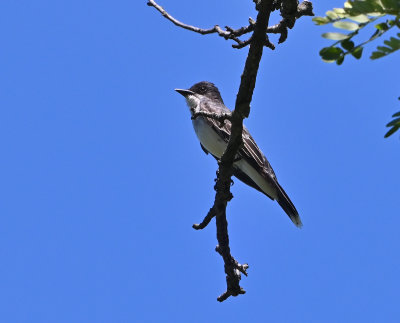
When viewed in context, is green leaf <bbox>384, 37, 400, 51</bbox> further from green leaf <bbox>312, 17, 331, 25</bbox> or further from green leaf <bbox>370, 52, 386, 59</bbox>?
green leaf <bbox>312, 17, 331, 25</bbox>

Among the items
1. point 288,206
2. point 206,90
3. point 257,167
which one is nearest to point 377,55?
point 288,206

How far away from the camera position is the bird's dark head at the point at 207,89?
11.7 m

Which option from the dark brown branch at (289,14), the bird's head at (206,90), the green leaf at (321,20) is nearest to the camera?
the green leaf at (321,20)

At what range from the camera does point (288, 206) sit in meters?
9.27

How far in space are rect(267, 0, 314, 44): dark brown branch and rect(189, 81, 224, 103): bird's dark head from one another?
657 centimetres

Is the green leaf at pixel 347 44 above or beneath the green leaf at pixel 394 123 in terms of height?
above

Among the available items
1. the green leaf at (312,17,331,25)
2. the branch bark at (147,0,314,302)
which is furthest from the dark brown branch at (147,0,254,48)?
the green leaf at (312,17,331,25)

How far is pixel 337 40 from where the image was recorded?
2.62 metres

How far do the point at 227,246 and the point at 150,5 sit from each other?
2.23m

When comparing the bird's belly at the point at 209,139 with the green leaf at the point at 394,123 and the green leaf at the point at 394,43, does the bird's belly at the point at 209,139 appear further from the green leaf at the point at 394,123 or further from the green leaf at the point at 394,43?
the green leaf at the point at 394,43

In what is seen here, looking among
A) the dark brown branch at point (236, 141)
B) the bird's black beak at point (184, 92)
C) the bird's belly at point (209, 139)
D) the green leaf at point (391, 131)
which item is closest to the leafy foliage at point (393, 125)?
the green leaf at point (391, 131)

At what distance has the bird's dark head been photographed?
1168cm

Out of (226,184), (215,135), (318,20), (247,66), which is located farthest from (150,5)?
(215,135)

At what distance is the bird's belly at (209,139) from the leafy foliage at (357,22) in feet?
23.1
